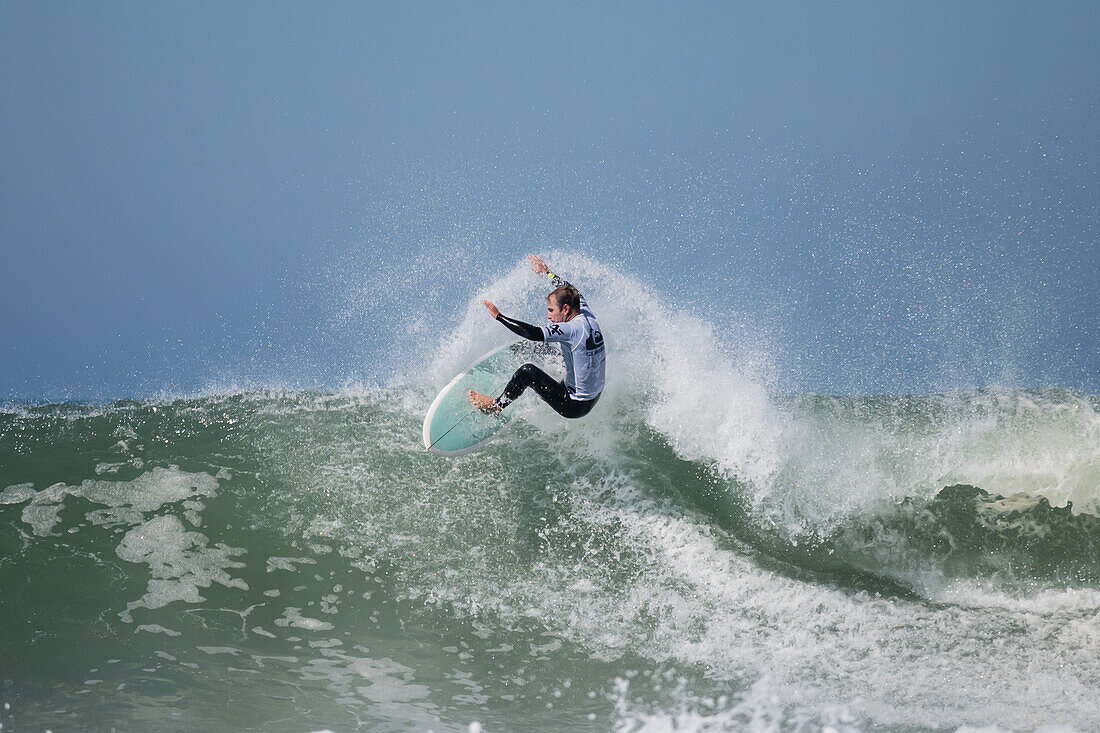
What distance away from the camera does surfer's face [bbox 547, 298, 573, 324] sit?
5570 millimetres

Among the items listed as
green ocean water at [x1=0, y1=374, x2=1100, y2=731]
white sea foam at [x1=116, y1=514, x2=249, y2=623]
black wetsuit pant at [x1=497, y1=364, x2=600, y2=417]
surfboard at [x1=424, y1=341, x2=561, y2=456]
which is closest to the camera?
green ocean water at [x1=0, y1=374, x2=1100, y2=731]

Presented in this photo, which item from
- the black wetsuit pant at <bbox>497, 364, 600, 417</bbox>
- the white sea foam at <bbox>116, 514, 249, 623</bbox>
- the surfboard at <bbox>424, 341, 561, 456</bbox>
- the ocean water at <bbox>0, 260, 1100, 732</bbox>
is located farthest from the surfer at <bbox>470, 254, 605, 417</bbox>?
the white sea foam at <bbox>116, 514, 249, 623</bbox>

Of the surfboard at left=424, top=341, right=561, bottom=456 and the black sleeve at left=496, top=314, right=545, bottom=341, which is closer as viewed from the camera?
the black sleeve at left=496, top=314, right=545, bottom=341

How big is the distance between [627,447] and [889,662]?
2.69 meters

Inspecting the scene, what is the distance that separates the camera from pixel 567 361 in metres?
5.70

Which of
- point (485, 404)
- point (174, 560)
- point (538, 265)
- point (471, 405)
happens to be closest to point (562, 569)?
point (485, 404)

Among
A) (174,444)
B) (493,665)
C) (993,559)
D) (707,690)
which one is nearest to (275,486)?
(174,444)

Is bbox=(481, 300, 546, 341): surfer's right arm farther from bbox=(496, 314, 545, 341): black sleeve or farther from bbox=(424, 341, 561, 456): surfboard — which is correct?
bbox=(424, 341, 561, 456): surfboard

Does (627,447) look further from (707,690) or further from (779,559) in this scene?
(707,690)

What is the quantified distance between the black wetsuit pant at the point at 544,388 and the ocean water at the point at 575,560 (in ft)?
2.13

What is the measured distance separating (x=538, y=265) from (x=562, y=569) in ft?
7.53

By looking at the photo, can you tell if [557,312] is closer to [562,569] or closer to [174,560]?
[562,569]

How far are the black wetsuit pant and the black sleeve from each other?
0.67 m

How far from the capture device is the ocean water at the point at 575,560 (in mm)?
4016
